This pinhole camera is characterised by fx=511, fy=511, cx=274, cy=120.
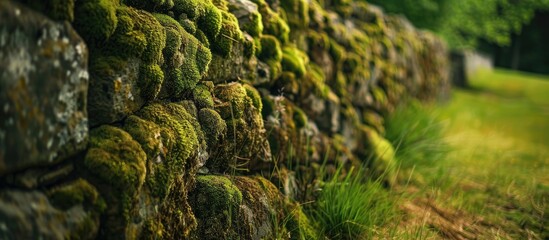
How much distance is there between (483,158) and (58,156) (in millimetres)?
5057

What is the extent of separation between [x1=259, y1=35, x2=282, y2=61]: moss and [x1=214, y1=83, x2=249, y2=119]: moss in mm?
625

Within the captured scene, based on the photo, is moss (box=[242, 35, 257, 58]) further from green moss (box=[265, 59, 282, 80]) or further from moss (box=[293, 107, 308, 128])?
moss (box=[293, 107, 308, 128])

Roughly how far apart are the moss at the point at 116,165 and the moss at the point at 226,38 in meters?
1.05

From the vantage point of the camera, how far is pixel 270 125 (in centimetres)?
329

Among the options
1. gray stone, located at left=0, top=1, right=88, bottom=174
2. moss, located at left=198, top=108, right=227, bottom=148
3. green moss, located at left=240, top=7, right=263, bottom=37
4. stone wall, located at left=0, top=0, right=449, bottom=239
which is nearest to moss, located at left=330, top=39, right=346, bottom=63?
stone wall, located at left=0, top=0, right=449, bottom=239

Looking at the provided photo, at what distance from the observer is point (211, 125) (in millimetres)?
2631

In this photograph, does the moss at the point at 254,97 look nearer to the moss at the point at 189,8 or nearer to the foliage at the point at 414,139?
the moss at the point at 189,8

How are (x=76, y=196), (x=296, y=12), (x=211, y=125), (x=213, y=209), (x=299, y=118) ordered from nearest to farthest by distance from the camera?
(x=76, y=196), (x=213, y=209), (x=211, y=125), (x=299, y=118), (x=296, y=12)

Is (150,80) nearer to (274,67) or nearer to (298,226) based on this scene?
(298,226)

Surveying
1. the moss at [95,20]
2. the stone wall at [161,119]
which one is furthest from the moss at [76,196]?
the moss at [95,20]

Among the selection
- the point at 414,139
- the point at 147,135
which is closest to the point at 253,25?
the point at 147,135

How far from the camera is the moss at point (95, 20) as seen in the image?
1897mm

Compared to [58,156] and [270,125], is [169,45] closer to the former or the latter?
[58,156]

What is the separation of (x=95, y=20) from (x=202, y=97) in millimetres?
856
